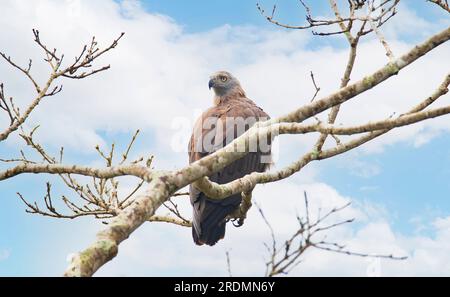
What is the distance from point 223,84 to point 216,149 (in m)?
2.46

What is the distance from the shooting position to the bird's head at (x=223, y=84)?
10.6 meters

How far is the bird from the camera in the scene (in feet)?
26.4

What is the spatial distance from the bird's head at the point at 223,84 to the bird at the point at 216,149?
1.20ft

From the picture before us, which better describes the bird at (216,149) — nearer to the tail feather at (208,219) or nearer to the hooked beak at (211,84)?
the tail feather at (208,219)

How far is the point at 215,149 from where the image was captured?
8477 millimetres

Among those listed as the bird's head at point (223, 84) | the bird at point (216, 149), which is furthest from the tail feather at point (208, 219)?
the bird's head at point (223, 84)

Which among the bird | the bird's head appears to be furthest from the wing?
the bird's head

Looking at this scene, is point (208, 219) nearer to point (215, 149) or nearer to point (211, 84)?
point (215, 149)

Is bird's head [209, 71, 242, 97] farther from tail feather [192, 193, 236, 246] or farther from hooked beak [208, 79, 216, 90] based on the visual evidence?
tail feather [192, 193, 236, 246]

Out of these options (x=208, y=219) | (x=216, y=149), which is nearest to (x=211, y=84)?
(x=216, y=149)

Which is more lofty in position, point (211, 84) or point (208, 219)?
point (211, 84)
